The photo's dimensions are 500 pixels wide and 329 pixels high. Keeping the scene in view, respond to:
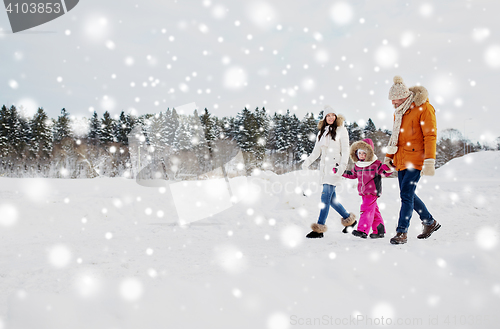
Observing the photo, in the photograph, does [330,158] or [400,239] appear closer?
[400,239]

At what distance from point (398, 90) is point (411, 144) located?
768mm

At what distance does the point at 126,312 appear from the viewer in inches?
74.7

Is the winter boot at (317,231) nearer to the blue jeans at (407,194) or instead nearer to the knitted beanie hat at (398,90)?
the blue jeans at (407,194)

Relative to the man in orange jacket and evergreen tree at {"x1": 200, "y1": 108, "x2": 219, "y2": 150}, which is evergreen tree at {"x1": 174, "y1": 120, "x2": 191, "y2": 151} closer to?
evergreen tree at {"x1": 200, "y1": 108, "x2": 219, "y2": 150}

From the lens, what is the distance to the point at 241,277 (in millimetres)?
2430

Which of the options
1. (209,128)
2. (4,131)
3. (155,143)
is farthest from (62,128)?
(209,128)

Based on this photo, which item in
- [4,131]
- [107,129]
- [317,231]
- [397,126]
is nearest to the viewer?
[397,126]

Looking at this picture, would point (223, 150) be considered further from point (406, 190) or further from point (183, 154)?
point (406, 190)

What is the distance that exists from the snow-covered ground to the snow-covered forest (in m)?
23.0

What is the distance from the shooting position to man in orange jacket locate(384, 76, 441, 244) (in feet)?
11.4

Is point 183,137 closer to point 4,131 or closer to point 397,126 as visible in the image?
point 4,131

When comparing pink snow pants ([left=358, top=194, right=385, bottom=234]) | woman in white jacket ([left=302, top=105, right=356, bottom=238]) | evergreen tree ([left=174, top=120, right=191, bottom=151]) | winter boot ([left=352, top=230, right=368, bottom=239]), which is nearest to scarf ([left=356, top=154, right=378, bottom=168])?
woman in white jacket ([left=302, top=105, right=356, bottom=238])

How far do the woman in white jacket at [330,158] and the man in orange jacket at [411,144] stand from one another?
2.42ft

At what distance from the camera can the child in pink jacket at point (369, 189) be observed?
14.0 ft
